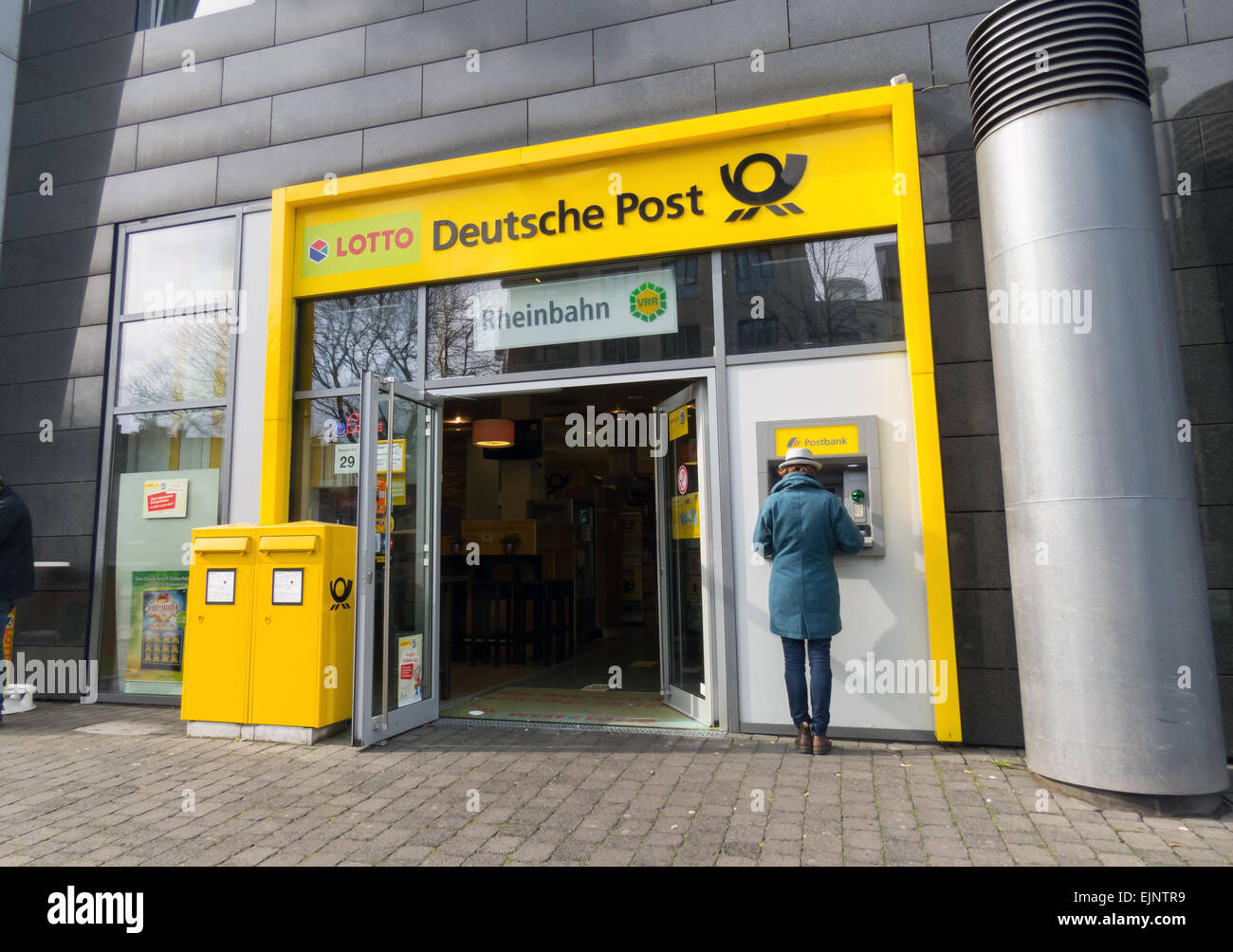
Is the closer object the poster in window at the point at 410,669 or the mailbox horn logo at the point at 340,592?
the mailbox horn logo at the point at 340,592

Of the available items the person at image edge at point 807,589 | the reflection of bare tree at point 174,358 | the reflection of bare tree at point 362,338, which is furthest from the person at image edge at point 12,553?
the person at image edge at point 807,589

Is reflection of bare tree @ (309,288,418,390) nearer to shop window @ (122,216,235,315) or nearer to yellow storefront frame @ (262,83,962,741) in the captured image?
yellow storefront frame @ (262,83,962,741)

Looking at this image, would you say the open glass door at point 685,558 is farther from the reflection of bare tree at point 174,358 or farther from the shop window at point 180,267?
the shop window at point 180,267

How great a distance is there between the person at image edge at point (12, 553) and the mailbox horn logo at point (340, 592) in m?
2.67

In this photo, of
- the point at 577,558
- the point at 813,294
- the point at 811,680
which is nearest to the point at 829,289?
the point at 813,294

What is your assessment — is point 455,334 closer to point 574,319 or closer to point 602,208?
point 574,319

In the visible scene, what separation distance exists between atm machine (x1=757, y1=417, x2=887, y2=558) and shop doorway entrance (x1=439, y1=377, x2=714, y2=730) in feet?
1.63

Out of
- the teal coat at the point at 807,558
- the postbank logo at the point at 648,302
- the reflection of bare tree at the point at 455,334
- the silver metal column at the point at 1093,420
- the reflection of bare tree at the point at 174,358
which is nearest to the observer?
the silver metal column at the point at 1093,420

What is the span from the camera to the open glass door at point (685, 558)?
546cm

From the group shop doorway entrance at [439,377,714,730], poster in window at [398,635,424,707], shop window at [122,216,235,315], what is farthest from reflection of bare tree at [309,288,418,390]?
poster in window at [398,635,424,707]

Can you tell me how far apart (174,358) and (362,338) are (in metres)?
1.92

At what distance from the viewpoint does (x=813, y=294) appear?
5.25 m

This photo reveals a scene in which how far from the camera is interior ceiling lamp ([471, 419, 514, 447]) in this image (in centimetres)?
948

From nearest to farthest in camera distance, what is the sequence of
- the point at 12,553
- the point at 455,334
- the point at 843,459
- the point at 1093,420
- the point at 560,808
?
the point at 560,808
the point at 1093,420
the point at 843,459
the point at 12,553
the point at 455,334
